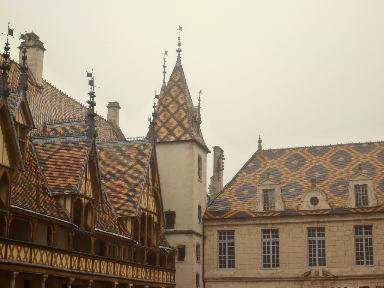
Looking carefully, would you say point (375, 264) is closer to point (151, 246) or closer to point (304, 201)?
point (304, 201)

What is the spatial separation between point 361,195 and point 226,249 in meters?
8.17

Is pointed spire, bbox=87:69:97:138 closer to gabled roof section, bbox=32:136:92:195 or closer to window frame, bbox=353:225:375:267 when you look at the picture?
gabled roof section, bbox=32:136:92:195

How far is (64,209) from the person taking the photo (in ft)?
76.9

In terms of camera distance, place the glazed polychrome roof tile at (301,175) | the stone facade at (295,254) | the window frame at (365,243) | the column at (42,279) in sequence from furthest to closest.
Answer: the glazed polychrome roof tile at (301,175)
the window frame at (365,243)
the stone facade at (295,254)
the column at (42,279)

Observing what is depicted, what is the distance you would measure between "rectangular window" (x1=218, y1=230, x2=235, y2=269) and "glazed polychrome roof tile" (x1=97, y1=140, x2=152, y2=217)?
32.4ft

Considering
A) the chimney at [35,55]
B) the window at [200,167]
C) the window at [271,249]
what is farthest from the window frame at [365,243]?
the chimney at [35,55]

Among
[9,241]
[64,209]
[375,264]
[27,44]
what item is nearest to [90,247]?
[64,209]

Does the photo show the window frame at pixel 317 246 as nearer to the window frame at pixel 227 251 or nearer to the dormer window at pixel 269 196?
the dormer window at pixel 269 196

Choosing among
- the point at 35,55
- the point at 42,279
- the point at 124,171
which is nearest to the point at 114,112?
the point at 35,55

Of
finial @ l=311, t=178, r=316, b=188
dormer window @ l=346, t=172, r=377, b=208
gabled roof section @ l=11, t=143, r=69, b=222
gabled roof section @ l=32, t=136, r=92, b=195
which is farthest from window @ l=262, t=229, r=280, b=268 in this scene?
gabled roof section @ l=11, t=143, r=69, b=222

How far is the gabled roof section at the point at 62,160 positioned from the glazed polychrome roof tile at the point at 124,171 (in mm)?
4716

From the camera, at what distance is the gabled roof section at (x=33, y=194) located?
20.9 metres

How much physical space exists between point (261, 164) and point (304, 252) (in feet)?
23.2

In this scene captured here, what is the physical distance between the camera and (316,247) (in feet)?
123
